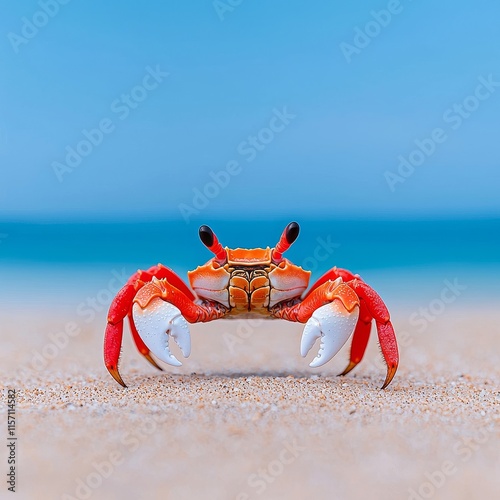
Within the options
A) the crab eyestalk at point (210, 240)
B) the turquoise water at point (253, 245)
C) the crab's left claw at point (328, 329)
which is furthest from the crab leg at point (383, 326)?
the turquoise water at point (253, 245)

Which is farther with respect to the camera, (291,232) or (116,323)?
(291,232)

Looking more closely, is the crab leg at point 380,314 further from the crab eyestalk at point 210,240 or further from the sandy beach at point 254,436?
the crab eyestalk at point 210,240

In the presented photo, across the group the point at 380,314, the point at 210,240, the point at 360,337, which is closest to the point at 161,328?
the point at 210,240

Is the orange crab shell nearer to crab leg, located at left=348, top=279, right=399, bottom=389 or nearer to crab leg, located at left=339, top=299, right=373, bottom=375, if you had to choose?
crab leg, located at left=348, top=279, right=399, bottom=389

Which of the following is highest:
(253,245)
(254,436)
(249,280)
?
(253,245)

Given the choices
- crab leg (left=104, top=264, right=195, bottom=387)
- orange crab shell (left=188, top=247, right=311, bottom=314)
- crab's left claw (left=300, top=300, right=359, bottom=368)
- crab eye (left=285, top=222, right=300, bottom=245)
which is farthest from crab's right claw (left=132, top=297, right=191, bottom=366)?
crab eye (left=285, top=222, right=300, bottom=245)

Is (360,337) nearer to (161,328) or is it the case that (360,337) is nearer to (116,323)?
(161,328)

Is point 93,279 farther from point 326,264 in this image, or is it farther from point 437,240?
point 437,240
